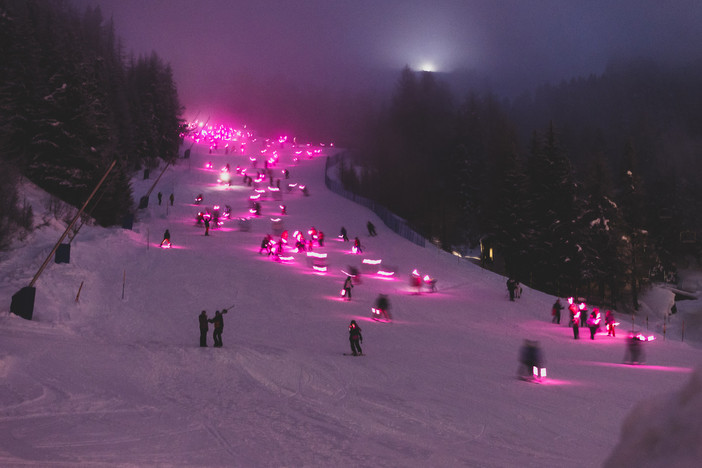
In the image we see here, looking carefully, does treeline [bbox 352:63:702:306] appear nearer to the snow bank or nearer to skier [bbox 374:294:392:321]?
skier [bbox 374:294:392:321]

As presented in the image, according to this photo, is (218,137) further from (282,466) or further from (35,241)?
(282,466)

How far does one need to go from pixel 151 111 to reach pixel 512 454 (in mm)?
72920

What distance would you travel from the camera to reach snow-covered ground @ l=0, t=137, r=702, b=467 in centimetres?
941

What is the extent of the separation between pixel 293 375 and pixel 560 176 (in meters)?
39.3

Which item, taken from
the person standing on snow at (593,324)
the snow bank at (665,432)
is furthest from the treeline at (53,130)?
the snow bank at (665,432)

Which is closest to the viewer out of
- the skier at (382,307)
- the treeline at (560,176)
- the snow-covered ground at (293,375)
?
the snow-covered ground at (293,375)

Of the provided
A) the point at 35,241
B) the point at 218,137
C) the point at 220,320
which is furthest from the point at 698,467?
the point at 218,137

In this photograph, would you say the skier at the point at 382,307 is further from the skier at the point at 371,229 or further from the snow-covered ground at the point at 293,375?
the skier at the point at 371,229

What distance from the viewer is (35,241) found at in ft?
86.6

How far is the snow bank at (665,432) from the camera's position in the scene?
6.33ft

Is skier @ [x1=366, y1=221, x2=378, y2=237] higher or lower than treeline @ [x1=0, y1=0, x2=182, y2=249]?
lower

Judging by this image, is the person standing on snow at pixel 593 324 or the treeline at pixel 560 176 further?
the treeline at pixel 560 176

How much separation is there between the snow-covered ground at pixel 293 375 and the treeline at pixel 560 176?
1627 centimetres

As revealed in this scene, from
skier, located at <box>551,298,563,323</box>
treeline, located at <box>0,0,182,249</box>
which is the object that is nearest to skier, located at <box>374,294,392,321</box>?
skier, located at <box>551,298,563,323</box>
